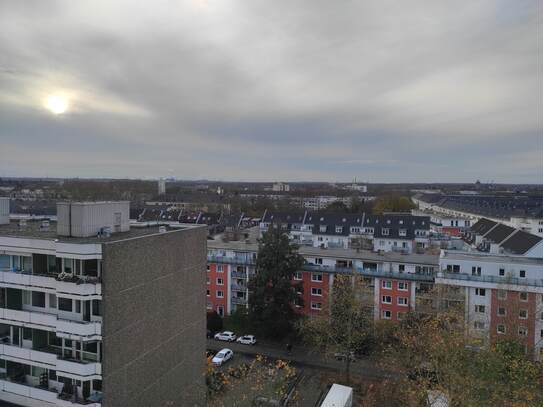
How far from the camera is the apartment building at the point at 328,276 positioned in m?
33.3

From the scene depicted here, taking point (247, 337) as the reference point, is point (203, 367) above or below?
above

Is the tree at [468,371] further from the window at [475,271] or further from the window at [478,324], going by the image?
the window at [475,271]

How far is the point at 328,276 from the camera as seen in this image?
35.3 metres

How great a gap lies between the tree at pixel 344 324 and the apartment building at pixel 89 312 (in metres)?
12.4

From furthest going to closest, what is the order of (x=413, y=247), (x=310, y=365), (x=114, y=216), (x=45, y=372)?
(x=413, y=247) < (x=310, y=365) < (x=114, y=216) < (x=45, y=372)

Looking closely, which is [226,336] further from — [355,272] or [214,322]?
[355,272]

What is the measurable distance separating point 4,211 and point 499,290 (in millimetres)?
31558

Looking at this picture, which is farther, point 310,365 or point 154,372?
point 310,365

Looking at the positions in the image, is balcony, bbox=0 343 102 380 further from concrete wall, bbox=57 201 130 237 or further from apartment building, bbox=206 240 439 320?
apartment building, bbox=206 240 439 320

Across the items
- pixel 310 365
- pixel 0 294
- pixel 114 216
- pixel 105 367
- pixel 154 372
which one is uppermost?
pixel 114 216

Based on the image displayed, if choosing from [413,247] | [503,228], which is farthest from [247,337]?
[503,228]

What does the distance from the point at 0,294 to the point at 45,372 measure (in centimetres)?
344

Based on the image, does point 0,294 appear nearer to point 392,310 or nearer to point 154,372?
point 154,372

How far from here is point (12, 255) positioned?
1545 cm
